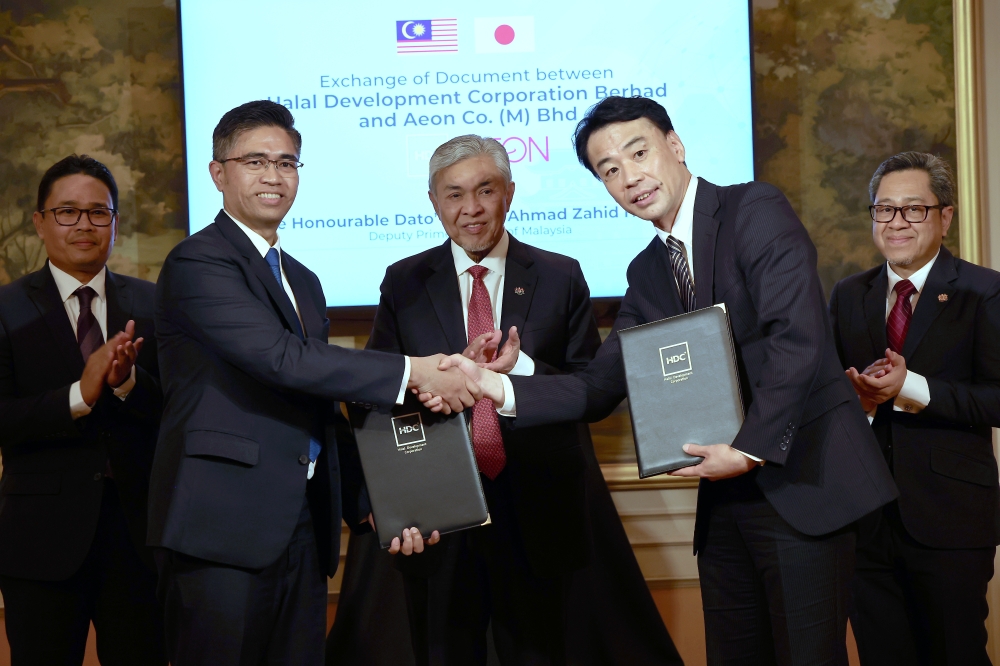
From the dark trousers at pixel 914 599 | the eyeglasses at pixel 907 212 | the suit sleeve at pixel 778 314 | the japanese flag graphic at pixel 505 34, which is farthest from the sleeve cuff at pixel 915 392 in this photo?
the japanese flag graphic at pixel 505 34

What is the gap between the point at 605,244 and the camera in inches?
141

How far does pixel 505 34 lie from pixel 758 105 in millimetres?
1085

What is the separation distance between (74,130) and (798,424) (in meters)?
3.18

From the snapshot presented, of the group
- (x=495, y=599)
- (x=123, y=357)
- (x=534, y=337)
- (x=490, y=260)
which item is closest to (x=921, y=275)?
(x=534, y=337)

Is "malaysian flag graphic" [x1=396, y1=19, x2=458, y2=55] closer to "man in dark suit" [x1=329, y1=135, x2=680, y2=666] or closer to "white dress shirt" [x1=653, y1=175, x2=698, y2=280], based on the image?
"man in dark suit" [x1=329, y1=135, x2=680, y2=666]

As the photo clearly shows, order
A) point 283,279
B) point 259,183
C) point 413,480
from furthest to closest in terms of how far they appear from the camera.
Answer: point 283,279
point 259,183
point 413,480

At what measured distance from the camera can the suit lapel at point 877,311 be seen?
2588 millimetres

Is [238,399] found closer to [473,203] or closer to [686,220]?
[473,203]

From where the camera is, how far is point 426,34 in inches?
140

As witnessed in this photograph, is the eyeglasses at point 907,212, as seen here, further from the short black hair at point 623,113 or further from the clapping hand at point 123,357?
the clapping hand at point 123,357

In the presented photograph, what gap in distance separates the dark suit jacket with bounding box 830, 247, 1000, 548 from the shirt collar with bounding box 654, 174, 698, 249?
865 mm

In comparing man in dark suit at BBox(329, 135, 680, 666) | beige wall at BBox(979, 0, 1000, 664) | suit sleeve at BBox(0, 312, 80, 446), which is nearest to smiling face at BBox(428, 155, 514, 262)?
man in dark suit at BBox(329, 135, 680, 666)

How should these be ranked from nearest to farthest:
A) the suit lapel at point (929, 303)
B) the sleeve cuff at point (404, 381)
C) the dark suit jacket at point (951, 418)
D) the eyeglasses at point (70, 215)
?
the sleeve cuff at point (404, 381) → the dark suit jacket at point (951, 418) → the suit lapel at point (929, 303) → the eyeglasses at point (70, 215)

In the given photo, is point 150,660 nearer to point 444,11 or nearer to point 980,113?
point 444,11
